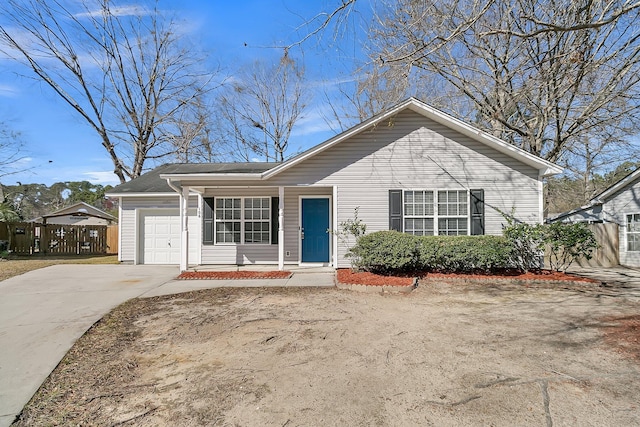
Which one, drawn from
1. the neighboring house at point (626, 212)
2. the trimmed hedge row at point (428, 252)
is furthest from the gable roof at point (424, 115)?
the neighboring house at point (626, 212)

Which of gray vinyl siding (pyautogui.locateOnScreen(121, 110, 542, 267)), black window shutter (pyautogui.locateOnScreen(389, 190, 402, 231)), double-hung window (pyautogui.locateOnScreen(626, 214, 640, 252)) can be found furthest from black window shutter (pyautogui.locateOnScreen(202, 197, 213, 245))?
double-hung window (pyautogui.locateOnScreen(626, 214, 640, 252))

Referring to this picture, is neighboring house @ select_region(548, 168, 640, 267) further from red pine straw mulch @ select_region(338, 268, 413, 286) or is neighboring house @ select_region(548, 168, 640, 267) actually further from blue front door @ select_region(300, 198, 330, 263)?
blue front door @ select_region(300, 198, 330, 263)

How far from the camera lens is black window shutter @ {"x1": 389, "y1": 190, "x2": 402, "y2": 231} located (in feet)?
33.9

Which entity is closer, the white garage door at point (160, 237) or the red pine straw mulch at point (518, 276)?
the red pine straw mulch at point (518, 276)

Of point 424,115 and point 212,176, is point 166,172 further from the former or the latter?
point 424,115

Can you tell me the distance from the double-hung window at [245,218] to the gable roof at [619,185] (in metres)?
13.0

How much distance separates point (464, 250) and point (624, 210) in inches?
354

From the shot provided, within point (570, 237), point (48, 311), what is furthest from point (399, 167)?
point (48, 311)

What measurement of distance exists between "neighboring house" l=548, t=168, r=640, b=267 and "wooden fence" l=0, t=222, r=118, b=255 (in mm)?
22043

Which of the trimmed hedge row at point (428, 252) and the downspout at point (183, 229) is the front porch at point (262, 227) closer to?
the downspout at point (183, 229)

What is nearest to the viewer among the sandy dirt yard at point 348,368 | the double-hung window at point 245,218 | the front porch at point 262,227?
the sandy dirt yard at point 348,368

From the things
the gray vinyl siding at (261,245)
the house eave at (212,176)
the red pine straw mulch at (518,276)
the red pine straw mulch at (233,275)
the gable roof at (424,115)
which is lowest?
the red pine straw mulch at (233,275)

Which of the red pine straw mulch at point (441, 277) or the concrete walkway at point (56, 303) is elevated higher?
the red pine straw mulch at point (441, 277)

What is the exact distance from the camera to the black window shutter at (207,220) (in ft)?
38.6
